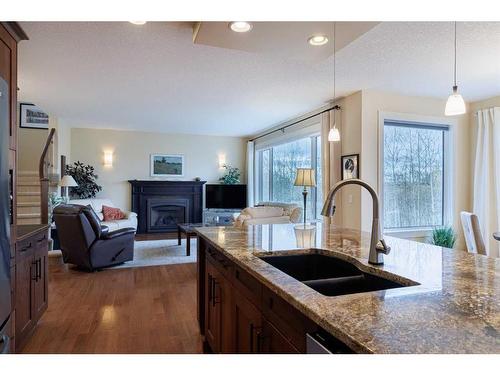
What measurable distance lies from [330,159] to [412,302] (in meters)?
4.27

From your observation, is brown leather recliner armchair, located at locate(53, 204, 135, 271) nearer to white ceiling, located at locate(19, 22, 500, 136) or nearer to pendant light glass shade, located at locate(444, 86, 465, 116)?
white ceiling, located at locate(19, 22, 500, 136)

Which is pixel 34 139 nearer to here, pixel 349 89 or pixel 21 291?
pixel 21 291

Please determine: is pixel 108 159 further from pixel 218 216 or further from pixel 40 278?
pixel 40 278

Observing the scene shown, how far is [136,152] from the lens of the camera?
315 inches

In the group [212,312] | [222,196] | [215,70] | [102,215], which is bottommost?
[212,312]

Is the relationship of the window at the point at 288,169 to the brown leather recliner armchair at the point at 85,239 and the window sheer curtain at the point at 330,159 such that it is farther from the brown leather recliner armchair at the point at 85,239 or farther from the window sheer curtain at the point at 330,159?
the brown leather recliner armchair at the point at 85,239

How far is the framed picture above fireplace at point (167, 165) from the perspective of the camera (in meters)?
8.16

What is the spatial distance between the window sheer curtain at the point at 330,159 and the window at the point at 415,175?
0.67 meters

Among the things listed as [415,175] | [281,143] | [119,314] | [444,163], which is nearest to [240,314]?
[119,314]

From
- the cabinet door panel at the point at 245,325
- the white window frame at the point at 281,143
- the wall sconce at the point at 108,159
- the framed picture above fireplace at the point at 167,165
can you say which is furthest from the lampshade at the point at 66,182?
the cabinet door panel at the point at 245,325

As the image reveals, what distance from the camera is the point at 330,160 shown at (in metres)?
5.16

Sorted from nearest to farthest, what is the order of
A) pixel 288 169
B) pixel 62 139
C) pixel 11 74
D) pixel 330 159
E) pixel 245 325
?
pixel 245 325 < pixel 11 74 < pixel 330 159 < pixel 62 139 < pixel 288 169

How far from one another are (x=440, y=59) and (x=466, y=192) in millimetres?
2656
